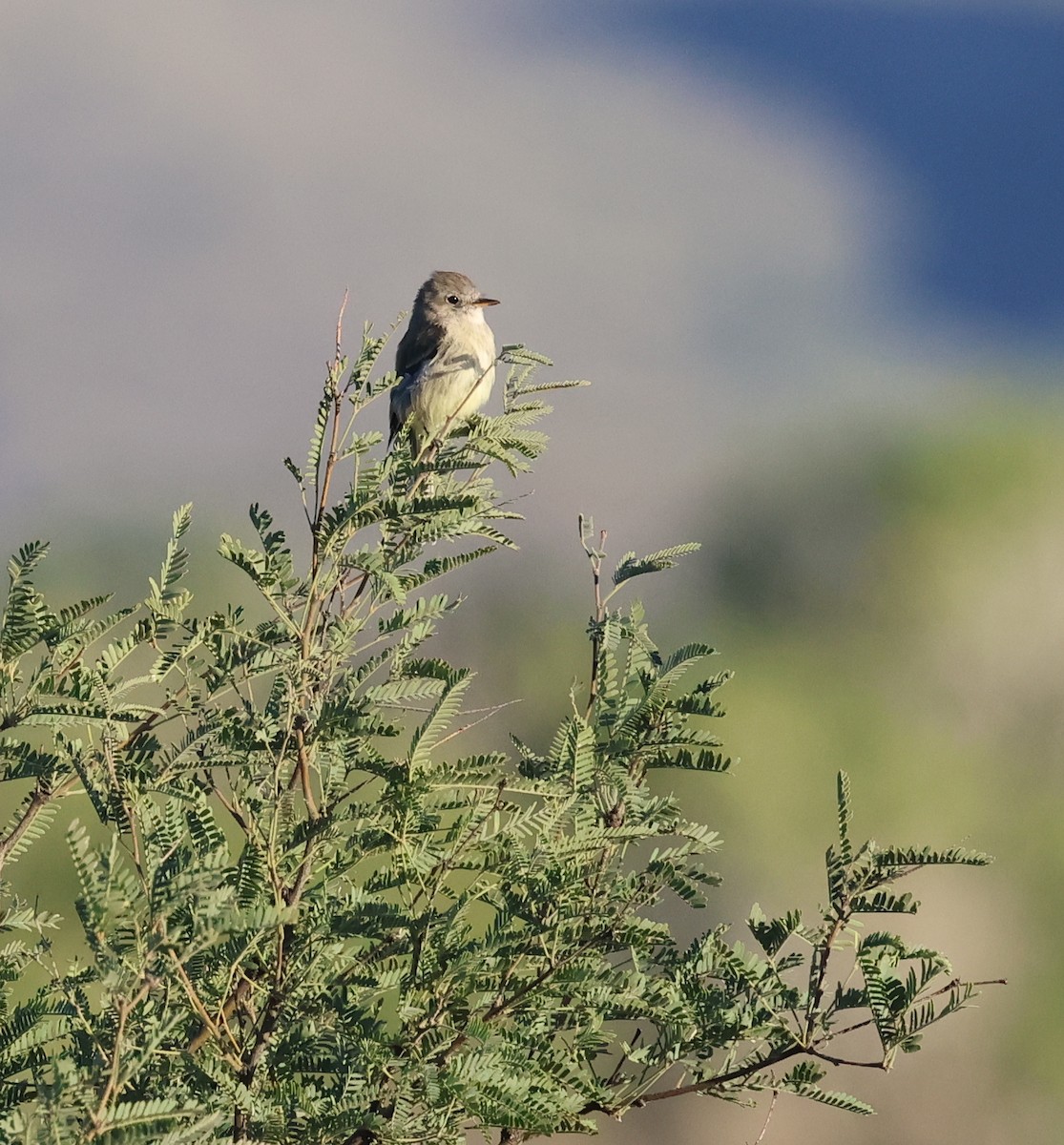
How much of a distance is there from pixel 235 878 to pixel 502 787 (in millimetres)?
438

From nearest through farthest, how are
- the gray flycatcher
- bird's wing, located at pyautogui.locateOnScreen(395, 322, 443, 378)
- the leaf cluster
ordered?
1. the leaf cluster
2. the gray flycatcher
3. bird's wing, located at pyautogui.locateOnScreen(395, 322, 443, 378)

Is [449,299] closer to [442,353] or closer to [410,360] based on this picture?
[410,360]

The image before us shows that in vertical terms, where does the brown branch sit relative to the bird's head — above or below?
below

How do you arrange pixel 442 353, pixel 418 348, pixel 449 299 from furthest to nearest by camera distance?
1. pixel 449 299
2. pixel 418 348
3. pixel 442 353

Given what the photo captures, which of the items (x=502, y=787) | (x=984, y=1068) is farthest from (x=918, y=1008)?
(x=984, y=1068)

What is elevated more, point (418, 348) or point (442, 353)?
point (418, 348)

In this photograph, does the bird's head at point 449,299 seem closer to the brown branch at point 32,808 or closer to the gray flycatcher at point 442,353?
the gray flycatcher at point 442,353

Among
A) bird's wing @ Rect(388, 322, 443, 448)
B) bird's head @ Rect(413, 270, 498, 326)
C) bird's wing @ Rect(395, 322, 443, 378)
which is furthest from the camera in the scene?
bird's head @ Rect(413, 270, 498, 326)

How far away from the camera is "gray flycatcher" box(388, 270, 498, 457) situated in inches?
248

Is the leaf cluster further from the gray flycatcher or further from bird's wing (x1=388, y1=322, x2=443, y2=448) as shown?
bird's wing (x1=388, y1=322, x2=443, y2=448)

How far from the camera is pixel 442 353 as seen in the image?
6.52 m

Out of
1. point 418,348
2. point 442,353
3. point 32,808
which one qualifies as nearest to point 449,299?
point 418,348

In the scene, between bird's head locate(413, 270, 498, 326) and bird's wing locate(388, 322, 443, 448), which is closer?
bird's wing locate(388, 322, 443, 448)

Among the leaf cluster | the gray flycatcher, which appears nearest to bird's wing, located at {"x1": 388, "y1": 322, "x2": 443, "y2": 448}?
the gray flycatcher
